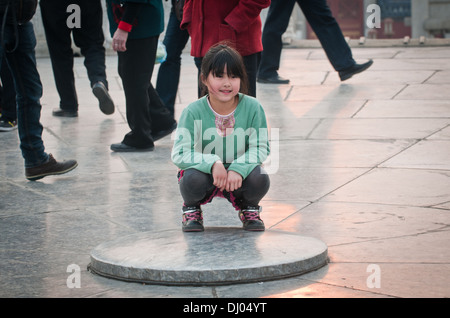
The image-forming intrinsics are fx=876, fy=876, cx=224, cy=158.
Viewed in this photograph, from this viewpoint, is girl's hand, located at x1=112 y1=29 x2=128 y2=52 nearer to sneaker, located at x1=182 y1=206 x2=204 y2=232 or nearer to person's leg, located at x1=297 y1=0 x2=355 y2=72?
sneaker, located at x1=182 y1=206 x2=204 y2=232

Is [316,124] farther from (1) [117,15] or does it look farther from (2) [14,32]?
(2) [14,32]

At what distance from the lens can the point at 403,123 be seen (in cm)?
719

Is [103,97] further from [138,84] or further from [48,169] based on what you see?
[48,169]

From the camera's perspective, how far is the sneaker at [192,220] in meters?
4.11

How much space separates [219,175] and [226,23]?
1758 millimetres

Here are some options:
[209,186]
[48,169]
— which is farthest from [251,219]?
[48,169]

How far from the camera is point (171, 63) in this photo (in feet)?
23.4

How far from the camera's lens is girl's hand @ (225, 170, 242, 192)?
3.99 metres

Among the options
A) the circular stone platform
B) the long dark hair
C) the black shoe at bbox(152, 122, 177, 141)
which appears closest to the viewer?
the circular stone platform

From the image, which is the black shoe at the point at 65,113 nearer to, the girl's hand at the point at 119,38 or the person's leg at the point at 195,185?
the girl's hand at the point at 119,38

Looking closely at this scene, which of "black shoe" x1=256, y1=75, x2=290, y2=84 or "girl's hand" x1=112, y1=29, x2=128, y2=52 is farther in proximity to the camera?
"black shoe" x1=256, y1=75, x2=290, y2=84

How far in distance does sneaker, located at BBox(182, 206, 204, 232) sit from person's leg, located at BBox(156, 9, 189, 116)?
298 cm

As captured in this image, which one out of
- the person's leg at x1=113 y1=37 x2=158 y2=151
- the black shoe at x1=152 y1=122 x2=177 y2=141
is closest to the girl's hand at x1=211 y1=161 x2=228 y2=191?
the person's leg at x1=113 y1=37 x2=158 y2=151

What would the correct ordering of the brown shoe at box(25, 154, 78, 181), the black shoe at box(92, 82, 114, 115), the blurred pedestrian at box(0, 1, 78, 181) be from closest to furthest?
the blurred pedestrian at box(0, 1, 78, 181)
the brown shoe at box(25, 154, 78, 181)
the black shoe at box(92, 82, 114, 115)
